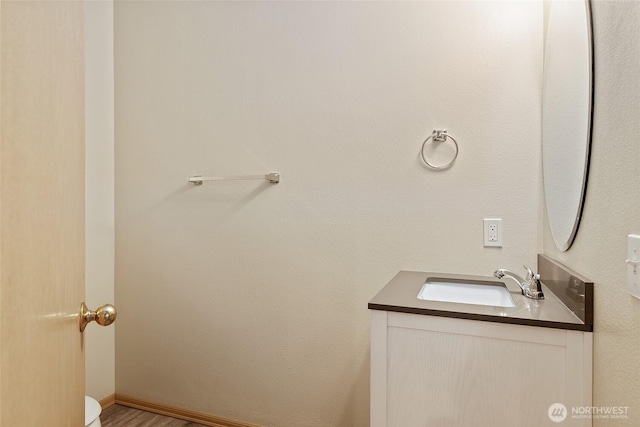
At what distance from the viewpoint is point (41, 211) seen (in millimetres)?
540

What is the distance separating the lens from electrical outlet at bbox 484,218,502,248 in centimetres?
159

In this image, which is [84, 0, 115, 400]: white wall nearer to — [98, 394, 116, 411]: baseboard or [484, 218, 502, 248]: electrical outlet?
[98, 394, 116, 411]: baseboard

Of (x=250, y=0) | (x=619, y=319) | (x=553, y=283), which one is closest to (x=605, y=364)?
(x=619, y=319)

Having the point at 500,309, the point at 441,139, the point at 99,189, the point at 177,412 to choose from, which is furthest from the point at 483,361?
the point at 99,189

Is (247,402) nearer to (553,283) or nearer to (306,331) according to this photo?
(306,331)

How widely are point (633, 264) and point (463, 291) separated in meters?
0.87

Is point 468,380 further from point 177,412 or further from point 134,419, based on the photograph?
point 134,419

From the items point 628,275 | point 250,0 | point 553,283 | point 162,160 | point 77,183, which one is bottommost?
point 553,283

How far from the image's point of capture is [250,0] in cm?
203

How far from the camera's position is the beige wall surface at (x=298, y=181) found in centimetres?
162

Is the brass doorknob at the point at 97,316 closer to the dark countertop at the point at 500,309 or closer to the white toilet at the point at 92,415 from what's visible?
the dark countertop at the point at 500,309

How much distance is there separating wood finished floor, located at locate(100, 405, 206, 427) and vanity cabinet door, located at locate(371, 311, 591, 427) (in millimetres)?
1438

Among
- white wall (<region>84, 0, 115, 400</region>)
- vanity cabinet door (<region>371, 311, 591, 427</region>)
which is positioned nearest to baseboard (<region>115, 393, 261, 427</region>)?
white wall (<region>84, 0, 115, 400</region>)

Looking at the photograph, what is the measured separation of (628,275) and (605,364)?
0.91 feet
